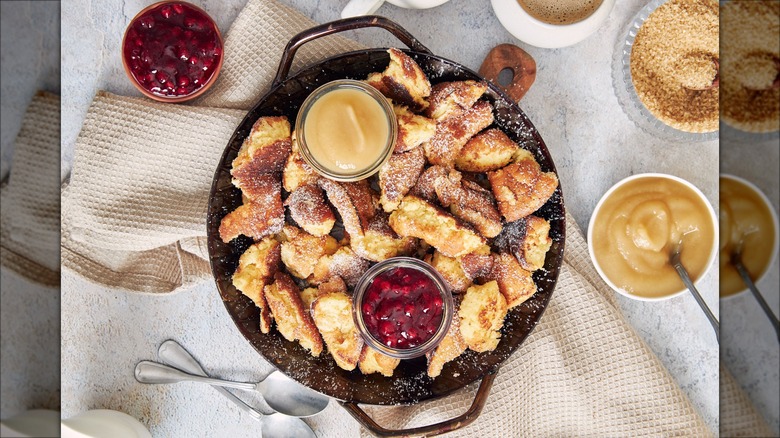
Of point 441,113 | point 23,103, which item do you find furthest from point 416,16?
point 23,103

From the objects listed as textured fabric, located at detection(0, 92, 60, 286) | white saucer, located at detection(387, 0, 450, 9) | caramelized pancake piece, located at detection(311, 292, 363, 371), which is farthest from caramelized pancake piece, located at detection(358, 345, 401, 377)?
textured fabric, located at detection(0, 92, 60, 286)

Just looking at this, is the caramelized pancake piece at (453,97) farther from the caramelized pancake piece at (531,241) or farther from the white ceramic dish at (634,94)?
the white ceramic dish at (634,94)

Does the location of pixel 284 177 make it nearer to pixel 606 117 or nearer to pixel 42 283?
pixel 606 117

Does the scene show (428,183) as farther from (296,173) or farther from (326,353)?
(326,353)

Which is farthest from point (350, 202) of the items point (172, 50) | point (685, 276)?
point (685, 276)

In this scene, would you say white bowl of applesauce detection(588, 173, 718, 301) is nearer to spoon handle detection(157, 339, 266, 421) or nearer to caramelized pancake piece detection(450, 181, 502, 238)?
caramelized pancake piece detection(450, 181, 502, 238)

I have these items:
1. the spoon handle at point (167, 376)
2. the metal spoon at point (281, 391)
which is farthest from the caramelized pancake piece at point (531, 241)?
the spoon handle at point (167, 376)
